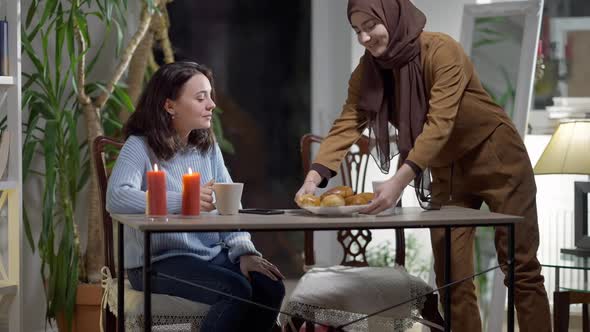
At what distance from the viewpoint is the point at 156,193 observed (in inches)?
90.2

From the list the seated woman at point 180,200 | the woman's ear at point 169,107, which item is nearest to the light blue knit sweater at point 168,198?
the seated woman at point 180,200

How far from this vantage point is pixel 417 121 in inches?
105

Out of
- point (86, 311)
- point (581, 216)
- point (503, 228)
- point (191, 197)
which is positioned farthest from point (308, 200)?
point (86, 311)

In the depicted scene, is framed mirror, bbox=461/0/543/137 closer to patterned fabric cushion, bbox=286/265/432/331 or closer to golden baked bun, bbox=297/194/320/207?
patterned fabric cushion, bbox=286/265/432/331

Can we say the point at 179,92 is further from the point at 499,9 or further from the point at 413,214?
the point at 499,9

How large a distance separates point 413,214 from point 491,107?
1.61ft

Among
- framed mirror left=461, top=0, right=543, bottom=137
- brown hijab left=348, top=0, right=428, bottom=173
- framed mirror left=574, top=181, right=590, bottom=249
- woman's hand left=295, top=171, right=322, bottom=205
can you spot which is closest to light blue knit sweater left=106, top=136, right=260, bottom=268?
woman's hand left=295, top=171, right=322, bottom=205

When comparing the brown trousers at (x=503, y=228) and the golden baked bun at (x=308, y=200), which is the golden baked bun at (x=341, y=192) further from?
the brown trousers at (x=503, y=228)

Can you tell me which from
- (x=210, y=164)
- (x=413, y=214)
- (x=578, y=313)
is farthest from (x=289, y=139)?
(x=413, y=214)

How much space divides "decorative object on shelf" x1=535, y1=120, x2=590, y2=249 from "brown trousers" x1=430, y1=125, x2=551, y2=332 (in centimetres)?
61

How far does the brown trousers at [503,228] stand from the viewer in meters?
2.69

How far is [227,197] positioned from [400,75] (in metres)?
0.65

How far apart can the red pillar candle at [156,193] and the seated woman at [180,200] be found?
0.18 m

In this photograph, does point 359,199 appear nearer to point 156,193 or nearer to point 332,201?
point 332,201
